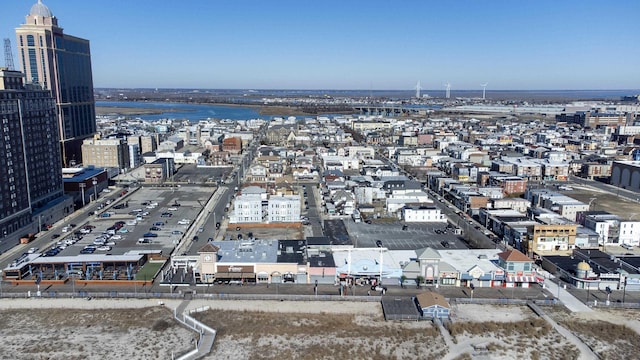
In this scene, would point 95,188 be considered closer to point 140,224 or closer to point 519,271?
point 140,224

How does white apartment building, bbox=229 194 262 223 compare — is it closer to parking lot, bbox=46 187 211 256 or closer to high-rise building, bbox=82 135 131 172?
parking lot, bbox=46 187 211 256

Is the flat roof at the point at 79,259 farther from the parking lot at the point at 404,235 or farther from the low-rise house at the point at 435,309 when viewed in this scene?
the low-rise house at the point at 435,309

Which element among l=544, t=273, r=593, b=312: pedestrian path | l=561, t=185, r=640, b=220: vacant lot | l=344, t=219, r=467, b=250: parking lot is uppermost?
l=561, t=185, r=640, b=220: vacant lot

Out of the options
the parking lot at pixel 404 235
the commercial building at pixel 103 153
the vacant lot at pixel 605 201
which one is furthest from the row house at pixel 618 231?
the commercial building at pixel 103 153

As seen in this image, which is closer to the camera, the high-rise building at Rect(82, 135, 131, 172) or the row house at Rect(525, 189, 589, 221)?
the row house at Rect(525, 189, 589, 221)

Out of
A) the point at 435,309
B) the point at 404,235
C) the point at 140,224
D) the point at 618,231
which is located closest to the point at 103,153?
the point at 140,224

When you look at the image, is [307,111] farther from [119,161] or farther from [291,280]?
[291,280]

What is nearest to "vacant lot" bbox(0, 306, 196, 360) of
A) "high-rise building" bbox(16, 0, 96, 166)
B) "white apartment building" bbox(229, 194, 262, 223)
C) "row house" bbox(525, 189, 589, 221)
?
"white apartment building" bbox(229, 194, 262, 223)
